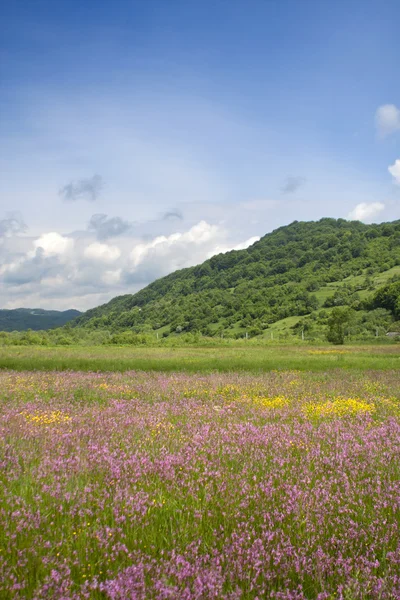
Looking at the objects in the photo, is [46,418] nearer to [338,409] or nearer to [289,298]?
[338,409]

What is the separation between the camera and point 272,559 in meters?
3.41

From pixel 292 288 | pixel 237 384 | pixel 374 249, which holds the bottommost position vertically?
pixel 237 384

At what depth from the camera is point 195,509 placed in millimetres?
4008

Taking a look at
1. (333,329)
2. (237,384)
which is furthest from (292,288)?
(237,384)

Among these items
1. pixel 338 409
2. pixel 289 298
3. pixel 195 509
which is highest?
pixel 289 298

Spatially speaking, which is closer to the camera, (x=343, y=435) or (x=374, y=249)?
(x=343, y=435)

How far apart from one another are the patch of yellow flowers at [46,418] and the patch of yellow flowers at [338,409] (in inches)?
218

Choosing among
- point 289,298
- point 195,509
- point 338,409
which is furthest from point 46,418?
point 289,298

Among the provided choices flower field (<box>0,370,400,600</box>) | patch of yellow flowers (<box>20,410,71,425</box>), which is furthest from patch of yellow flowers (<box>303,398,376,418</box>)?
patch of yellow flowers (<box>20,410,71,425</box>)

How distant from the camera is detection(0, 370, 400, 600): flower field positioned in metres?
2.93

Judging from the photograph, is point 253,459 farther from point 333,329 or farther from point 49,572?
point 333,329

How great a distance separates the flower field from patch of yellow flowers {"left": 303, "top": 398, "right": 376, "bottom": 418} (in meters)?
1.13

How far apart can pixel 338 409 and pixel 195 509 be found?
7245mm

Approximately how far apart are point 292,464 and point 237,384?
9.38 meters
